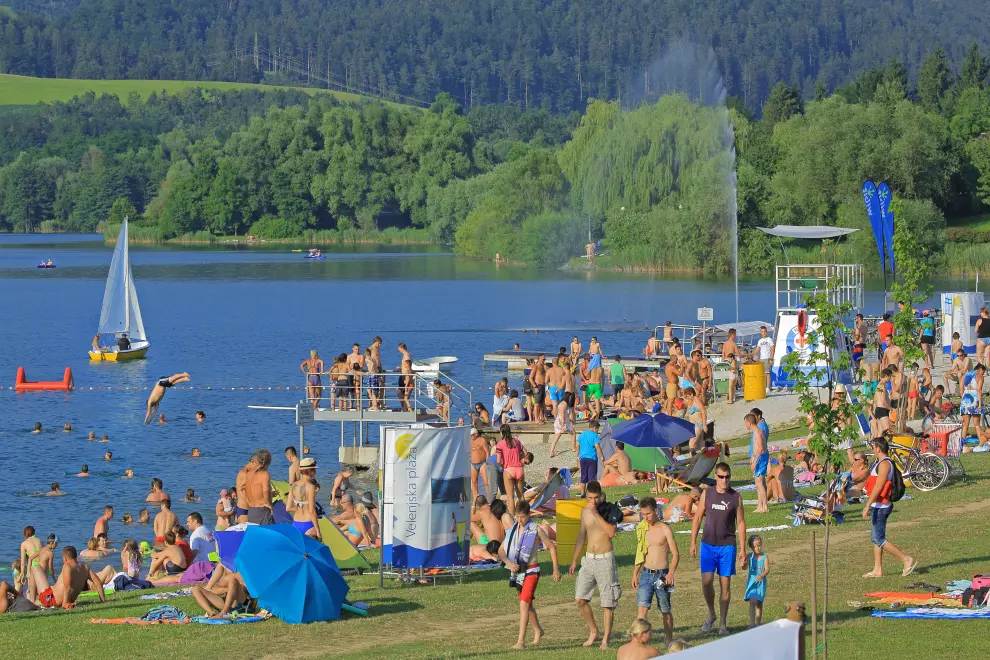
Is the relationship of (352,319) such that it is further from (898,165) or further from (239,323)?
(898,165)

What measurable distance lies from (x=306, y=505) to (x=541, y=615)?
365cm

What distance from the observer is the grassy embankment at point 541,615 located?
40.2 ft

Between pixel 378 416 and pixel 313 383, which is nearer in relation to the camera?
pixel 378 416

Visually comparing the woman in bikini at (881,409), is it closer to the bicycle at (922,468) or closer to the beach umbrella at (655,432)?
the bicycle at (922,468)

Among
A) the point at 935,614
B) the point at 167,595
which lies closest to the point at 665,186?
the point at 167,595

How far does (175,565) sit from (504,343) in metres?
39.7

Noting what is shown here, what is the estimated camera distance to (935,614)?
1258 centimetres

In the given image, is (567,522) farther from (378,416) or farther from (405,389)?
(378,416)

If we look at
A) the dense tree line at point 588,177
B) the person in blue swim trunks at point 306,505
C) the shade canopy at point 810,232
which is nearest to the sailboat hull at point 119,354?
the dense tree line at point 588,177

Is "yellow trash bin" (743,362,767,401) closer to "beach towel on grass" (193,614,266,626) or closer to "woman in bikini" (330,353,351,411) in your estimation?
"woman in bikini" (330,353,351,411)

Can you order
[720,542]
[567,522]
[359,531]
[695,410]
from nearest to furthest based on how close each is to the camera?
[720,542] < [567,522] < [359,531] < [695,410]

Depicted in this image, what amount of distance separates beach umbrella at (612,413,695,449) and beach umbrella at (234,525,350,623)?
26.0 ft

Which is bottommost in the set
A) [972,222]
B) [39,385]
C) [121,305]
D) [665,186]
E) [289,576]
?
[39,385]

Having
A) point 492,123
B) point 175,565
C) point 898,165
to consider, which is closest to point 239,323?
point 898,165
